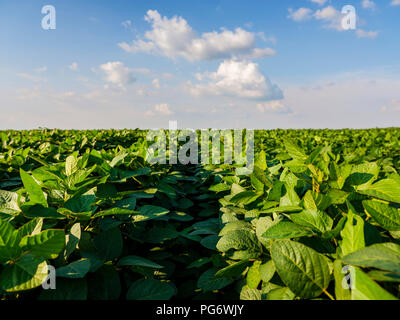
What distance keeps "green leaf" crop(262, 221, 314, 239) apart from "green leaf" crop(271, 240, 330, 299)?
0.12 metres

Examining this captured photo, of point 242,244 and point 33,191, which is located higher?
point 33,191

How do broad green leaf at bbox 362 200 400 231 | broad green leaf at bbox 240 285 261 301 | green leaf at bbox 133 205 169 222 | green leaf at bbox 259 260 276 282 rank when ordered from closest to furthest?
broad green leaf at bbox 362 200 400 231 < green leaf at bbox 259 260 276 282 < broad green leaf at bbox 240 285 261 301 < green leaf at bbox 133 205 169 222

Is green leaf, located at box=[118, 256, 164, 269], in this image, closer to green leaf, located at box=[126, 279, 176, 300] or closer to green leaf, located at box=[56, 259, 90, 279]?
green leaf, located at box=[126, 279, 176, 300]

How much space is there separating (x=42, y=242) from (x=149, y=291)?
0.48 meters

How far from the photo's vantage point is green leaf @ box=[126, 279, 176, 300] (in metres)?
1.11

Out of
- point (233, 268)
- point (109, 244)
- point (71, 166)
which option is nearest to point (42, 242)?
point (109, 244)

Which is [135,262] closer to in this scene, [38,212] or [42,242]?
[42,242]

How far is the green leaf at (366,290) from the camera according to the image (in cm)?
68

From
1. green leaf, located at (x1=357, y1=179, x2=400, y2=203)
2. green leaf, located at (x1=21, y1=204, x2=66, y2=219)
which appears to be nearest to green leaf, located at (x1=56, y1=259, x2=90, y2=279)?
green leaf, located at (x1=21, y1=204, x2=66, y2=219)

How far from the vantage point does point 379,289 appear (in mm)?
683

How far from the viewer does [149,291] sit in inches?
44.6
